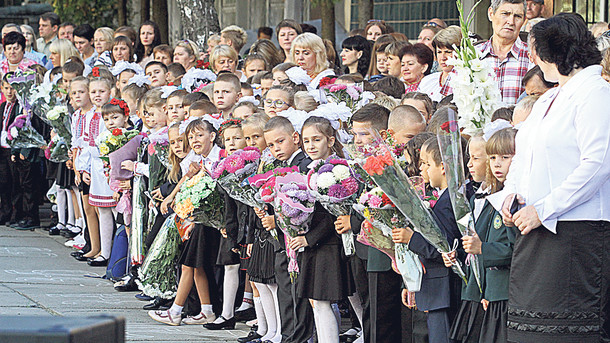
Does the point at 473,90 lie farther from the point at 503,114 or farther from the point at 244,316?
the point at 244,316

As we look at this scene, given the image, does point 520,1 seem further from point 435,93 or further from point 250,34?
point 250,34

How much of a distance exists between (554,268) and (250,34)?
21.3 metres

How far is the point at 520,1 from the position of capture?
6832 millimetres

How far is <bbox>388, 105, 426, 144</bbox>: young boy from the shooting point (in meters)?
6.32

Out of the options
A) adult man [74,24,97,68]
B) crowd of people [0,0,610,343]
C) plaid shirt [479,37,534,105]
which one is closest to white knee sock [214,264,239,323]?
crowd of people [0,0,610,343]

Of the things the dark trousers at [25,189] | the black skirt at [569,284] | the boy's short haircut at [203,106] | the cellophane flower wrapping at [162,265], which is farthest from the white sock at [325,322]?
the dark trousers at [25,189]

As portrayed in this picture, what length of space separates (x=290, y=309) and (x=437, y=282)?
1726mm

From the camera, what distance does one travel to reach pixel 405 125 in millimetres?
6328

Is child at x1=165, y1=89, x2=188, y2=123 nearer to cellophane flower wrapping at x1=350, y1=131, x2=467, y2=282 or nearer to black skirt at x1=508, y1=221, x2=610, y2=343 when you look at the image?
cellophane flower wrapping at x1=350, y1=131, x2=467, y2=282

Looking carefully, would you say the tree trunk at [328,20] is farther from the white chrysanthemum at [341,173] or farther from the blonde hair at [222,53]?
the white chrysanthemum at [341,173]

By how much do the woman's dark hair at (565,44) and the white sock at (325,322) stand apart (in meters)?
2.60

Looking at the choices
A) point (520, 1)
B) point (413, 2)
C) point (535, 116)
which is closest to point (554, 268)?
point (535, 116)

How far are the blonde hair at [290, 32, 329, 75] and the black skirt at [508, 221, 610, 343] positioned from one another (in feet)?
16.5

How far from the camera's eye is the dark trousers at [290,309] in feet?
22.5
